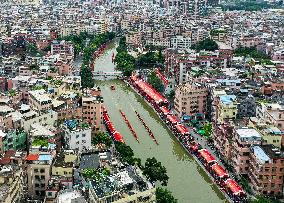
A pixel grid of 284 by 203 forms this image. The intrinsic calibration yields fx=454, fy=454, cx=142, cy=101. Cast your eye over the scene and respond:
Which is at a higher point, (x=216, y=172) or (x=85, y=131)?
(x=85, y=131)

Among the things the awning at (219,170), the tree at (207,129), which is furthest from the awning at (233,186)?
the tree at (207,129)

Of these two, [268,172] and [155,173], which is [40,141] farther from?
[268,172]

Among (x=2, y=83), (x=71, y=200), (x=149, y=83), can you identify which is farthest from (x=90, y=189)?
(x=149, y=83)

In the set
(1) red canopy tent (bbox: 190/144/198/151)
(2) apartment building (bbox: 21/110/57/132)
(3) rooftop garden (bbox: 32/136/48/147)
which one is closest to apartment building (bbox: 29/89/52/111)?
(2) apartment building (bbox: 21/110/57/132)

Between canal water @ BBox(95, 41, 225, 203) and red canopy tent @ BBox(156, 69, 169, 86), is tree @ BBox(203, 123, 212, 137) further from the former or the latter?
red canopy tent @ BBox(156, 69, 169, 86)

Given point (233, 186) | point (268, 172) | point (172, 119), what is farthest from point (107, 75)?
point (268, 172)

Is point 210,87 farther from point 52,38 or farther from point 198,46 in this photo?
point 52,38
